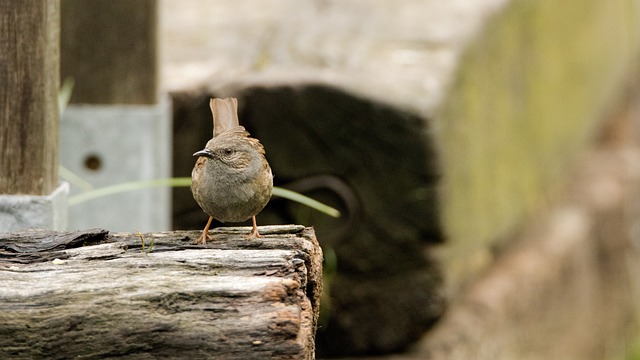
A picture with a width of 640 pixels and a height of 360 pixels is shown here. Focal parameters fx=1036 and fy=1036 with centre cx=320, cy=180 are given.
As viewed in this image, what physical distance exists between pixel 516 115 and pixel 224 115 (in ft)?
10.4

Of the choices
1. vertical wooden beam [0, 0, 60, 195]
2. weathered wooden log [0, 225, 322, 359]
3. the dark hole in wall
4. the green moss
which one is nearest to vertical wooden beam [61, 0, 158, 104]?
the dark hole in wall

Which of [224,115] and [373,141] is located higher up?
[373,141]

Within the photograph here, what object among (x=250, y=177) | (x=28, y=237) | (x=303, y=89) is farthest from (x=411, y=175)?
(x=28, y=237)

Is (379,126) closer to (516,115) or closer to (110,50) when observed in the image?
(110,50)

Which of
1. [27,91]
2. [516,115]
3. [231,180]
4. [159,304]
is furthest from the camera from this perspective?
[516,115]

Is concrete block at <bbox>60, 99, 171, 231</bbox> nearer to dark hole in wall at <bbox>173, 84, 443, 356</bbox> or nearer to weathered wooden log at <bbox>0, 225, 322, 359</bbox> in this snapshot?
dark hole in wall at <bbox>173, 84, 443, 356</bbox>

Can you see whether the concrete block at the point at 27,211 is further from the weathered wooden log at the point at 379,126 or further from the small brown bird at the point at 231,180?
the weathered wooden log at the point at 379,126

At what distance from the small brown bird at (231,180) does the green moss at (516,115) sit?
74.5 inches

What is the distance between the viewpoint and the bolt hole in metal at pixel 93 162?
401cm

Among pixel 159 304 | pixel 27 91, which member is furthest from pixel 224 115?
pixel 159 304

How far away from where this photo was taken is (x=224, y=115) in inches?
112

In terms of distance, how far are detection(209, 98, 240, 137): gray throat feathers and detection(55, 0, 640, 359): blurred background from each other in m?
1.15

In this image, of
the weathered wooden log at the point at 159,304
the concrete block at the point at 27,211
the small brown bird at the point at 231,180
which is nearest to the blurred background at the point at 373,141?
the concrete block at the point at 27,211

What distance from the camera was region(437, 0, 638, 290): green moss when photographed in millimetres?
4723
